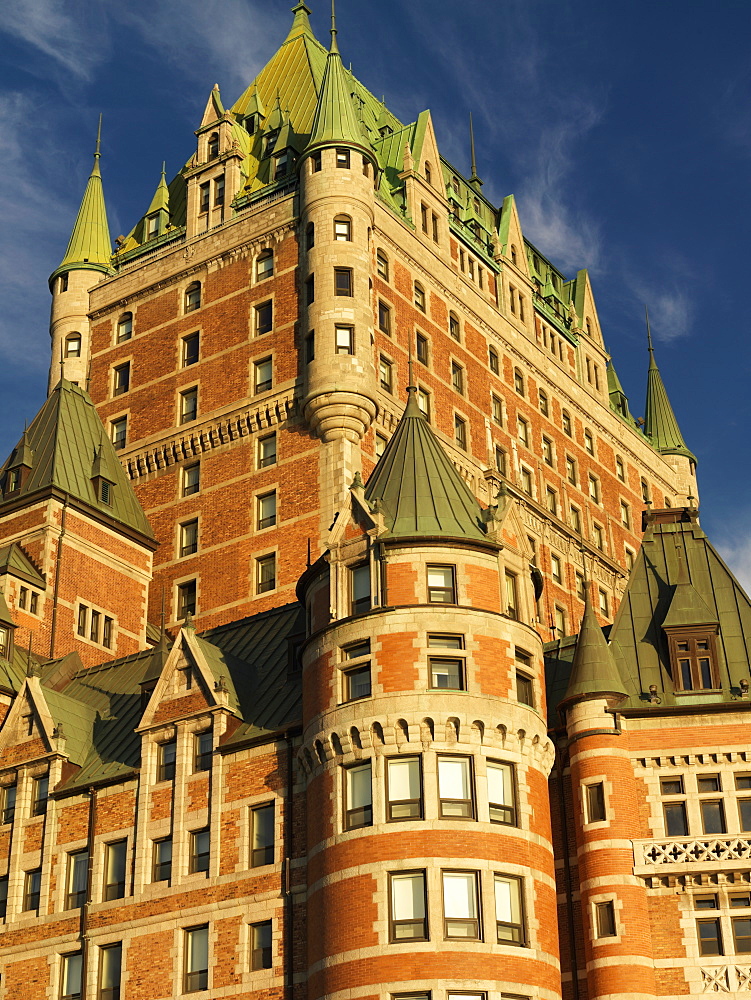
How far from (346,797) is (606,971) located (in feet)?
30.5

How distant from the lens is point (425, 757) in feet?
163

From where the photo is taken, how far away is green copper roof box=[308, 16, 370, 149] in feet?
281

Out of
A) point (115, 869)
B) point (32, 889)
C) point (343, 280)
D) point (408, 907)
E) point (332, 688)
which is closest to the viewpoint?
point (408, 907)

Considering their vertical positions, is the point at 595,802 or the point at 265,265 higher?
the point at 265,265

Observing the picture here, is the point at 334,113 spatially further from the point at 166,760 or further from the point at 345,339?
the point at 166,760

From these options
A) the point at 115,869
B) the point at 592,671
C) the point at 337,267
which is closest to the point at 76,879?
the point at 115,869

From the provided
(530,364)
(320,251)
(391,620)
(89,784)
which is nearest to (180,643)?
(89,784)

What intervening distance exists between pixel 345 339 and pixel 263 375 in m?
5.42

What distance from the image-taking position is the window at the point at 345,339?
80.7 m

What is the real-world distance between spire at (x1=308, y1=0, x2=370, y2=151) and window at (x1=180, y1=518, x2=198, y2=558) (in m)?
19.9

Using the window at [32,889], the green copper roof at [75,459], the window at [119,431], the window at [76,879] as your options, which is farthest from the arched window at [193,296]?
the window at [76,879]

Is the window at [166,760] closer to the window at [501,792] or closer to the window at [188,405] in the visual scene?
the window at [501,792]

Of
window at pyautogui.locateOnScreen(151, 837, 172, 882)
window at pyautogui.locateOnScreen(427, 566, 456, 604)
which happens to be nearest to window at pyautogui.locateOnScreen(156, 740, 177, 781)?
window at pyautogui.locateOnScreen(151, 837, 172, 882)

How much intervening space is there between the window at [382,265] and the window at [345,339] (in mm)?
5548
